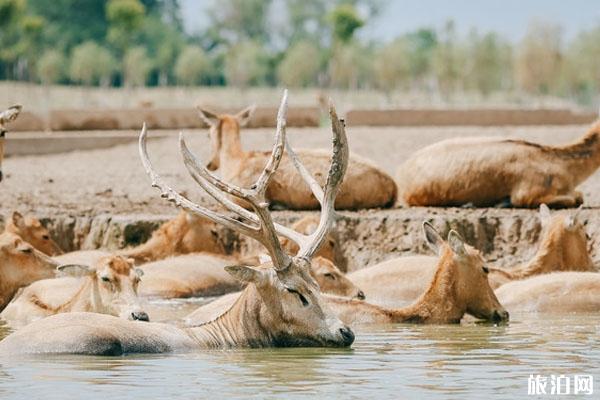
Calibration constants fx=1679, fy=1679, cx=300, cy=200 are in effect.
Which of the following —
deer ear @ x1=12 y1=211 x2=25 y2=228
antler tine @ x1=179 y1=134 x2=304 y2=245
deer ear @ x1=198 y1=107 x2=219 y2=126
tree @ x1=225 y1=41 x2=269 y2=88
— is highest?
antler tine @ x1=179 y1=134 x2=304 y2=245

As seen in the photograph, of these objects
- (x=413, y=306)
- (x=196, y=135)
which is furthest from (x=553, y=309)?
(x=196, y=135)

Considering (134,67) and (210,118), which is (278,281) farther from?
(134,67)

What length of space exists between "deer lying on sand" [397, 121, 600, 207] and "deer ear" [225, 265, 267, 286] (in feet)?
29.0

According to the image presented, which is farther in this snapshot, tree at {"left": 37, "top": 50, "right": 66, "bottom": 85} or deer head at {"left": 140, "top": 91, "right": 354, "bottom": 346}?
tree at {"left": 37, "top": 50, "right": 66, "bottom": 85}

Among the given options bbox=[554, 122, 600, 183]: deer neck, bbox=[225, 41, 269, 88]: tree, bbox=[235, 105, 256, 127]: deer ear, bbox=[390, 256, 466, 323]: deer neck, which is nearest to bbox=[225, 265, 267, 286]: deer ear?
bbox=[390, 256, 466, 323]: deer neck

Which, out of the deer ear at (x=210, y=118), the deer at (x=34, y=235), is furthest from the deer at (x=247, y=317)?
the deer ear at (x=210, y=118)

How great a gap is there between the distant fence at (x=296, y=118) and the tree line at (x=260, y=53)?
156 feet

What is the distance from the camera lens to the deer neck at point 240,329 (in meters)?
10.8

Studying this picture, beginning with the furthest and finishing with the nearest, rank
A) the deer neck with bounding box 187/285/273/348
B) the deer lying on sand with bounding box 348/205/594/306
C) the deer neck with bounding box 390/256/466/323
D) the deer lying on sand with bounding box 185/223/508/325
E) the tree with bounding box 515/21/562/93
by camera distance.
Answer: the tree with bounding box 515/21/562/93, the deer lying on sand with bounding box 348/205/594/306, the deer neck with bounding box 390/256/466/323, the deer lying on sand with bounding box 185/223/508/325, the deer neck with bounding box 187/285/273/348

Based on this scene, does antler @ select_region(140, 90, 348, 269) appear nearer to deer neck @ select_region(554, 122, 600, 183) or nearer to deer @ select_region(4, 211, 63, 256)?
deer @ select_region(4, 211, 63, 256)

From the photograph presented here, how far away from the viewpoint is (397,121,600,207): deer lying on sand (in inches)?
746

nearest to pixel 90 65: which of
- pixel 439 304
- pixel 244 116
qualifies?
pixel 244 116

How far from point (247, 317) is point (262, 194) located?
2.65 ft

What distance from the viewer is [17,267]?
1405 cm
